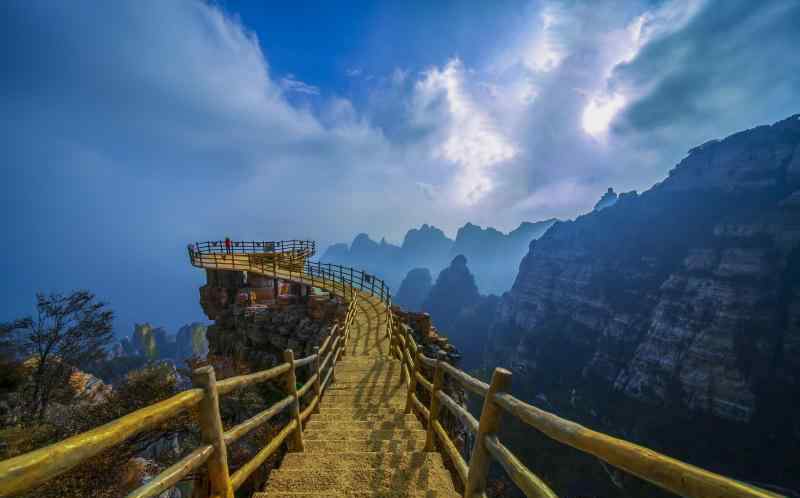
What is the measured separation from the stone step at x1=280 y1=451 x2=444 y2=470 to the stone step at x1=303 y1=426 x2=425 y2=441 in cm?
67

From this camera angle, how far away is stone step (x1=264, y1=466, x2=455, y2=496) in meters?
3.12

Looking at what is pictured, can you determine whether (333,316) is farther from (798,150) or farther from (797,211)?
(798,150)

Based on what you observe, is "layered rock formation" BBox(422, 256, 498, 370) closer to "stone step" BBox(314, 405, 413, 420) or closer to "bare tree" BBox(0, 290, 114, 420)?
"bare tree" BBox(0, 290, 114, 420)

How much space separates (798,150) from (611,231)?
89.1ft

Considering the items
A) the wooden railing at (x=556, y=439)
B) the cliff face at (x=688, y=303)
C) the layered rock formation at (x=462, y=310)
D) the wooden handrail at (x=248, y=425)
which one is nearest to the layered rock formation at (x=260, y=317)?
the wooden handrail at (x=248, y=425)

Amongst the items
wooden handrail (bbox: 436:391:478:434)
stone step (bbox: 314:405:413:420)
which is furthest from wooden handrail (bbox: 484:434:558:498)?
stone step (bbox: 314:405:413:420)

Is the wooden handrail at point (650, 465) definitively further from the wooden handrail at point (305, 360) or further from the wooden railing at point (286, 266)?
the wooden railing at point (286, 266)

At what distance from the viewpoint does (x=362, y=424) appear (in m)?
5.00

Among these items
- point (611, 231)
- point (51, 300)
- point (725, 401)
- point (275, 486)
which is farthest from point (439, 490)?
point (611, 231)

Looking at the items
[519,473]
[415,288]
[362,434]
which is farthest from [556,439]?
[415,288]

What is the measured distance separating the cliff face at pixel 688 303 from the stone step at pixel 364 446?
39027mm

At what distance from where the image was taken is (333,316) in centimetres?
1595

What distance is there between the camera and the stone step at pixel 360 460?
3.54m

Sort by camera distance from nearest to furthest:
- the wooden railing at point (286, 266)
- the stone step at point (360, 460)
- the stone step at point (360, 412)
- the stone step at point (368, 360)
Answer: the stone step at point (360, 460), the stone step at point (360, 412), the stone step at point (368, 360), the wooden railing at point (286, 266)
